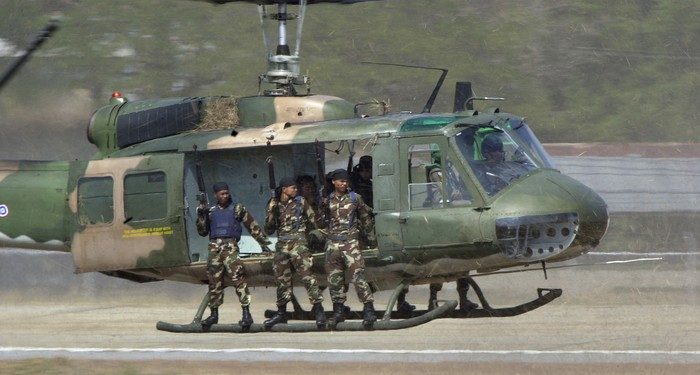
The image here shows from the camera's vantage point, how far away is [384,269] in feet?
38.1

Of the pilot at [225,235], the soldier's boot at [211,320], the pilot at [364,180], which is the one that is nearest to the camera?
the pilot at [225,235]

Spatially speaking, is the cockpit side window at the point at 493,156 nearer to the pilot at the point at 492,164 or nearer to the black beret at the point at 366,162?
the pilot at the point at 492,164

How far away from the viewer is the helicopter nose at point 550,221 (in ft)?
35.7

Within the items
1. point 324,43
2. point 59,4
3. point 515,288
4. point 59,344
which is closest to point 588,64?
point 324,43

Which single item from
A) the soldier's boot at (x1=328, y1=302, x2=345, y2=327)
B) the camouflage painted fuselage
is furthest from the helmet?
the soldier's boot at (x1=328, y1=302, x2=345, y2=327)

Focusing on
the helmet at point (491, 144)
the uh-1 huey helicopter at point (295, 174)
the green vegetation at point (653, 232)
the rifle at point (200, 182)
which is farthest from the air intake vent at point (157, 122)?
the green vegetation at point (653, 232)

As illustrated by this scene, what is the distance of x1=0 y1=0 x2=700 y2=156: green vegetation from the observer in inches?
909

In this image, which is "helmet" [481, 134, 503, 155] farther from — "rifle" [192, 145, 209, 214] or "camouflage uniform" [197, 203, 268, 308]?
"rifle" [192, 145, 209, 214]

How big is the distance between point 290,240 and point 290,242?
2cm

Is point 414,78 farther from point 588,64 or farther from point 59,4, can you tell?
point 59,4

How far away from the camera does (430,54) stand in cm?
2464

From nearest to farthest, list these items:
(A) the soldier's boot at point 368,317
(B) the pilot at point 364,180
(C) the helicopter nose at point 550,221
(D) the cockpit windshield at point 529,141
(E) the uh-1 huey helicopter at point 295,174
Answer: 1. (C) the helicopter nose at point 550,221
2. (E) the uh-1 huey helicopter at point 295,174
3. (A) the soldier's boot at point 368,317
4. (D) the cockpit windshield at point 529,141
5. (B) the pilot at point 364,180

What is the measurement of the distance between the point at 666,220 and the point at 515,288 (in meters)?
2.72

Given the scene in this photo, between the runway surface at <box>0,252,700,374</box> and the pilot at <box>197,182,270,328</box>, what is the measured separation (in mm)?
1273
